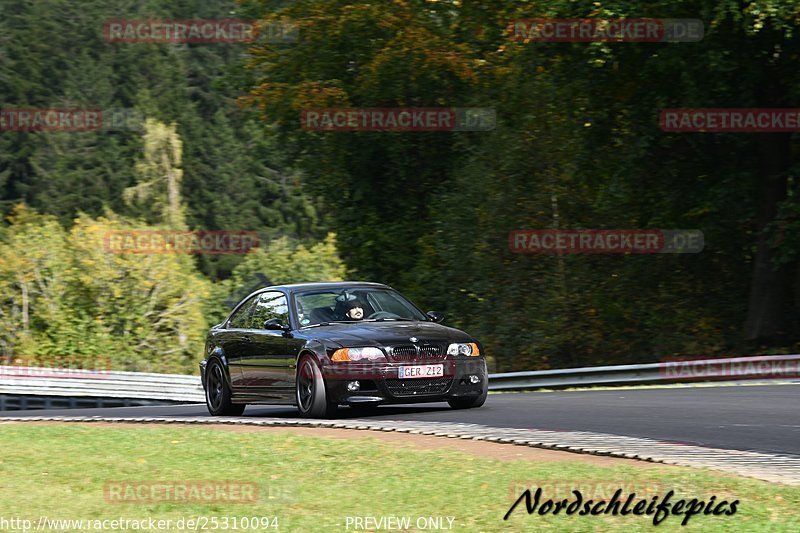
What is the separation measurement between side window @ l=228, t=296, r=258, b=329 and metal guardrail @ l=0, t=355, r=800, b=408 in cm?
800

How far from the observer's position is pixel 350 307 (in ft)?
52.5

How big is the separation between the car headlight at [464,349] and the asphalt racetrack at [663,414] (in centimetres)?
65

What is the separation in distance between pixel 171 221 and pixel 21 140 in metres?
15.1

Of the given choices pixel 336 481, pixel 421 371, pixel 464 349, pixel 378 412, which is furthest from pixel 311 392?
pixel 336 481

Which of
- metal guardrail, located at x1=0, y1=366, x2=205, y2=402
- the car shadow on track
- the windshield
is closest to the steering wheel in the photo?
the windshield

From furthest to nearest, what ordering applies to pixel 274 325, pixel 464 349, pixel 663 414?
pixel 274 325 < pixel 464 349 < pixel 663 414

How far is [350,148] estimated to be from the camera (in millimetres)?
37125

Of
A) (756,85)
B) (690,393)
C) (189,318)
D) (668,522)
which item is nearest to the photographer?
(668,522)

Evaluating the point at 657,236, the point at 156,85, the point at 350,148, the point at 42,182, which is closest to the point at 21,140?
the point at 42,182

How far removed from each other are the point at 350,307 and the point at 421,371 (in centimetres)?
151

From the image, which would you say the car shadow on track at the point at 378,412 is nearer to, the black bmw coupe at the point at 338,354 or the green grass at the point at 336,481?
the black bmw coupe at the point at 338,354

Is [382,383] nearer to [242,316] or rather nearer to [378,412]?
[378,412]

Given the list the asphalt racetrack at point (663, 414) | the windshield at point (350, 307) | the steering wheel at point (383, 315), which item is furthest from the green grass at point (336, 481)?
the steering wheel at point (383, 315)

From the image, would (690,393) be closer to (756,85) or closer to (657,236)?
(756,85)
